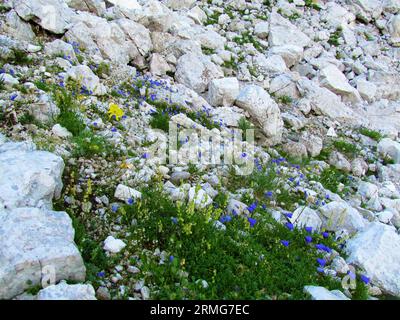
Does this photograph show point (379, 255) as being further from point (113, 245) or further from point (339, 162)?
point (339, 162)

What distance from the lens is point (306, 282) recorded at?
4.36 m

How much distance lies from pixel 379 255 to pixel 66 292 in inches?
143

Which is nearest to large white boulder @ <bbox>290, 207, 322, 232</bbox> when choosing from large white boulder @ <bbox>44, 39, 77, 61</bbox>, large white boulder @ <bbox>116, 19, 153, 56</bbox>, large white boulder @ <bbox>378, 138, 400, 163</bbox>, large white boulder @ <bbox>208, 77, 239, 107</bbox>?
large white boulder @ <bbox>208, 77, 239, 107</bbox>

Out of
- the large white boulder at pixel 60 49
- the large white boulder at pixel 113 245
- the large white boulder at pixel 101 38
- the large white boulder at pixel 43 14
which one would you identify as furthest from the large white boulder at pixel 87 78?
the large white boulder at pixel 113 245

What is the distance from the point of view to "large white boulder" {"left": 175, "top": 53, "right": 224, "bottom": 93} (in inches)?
368

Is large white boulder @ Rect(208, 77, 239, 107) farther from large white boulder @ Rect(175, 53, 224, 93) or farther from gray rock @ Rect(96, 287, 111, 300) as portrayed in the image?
gray rock @ Rect(96, 287, 111, 300)

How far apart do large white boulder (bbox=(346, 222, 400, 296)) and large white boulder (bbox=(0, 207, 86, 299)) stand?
10.5ft

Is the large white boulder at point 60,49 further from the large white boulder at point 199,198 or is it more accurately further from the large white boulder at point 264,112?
the large white boulder at point 199,198

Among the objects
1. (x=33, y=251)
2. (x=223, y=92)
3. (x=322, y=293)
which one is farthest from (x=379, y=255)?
(x=223, y=92)

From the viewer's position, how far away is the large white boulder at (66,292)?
3436 millimetres

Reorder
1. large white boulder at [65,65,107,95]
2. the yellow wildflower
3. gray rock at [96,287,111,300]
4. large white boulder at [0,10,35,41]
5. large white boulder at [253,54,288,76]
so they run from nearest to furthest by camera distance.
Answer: gray rock at [96,287,111,300] < the yellow wildflower < large white boulder at [65,65,107,95] < large white boulder at [0,10,35,41] < large white boulder at [253,54,288,76]

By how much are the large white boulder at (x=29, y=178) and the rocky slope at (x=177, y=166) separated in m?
0.02
